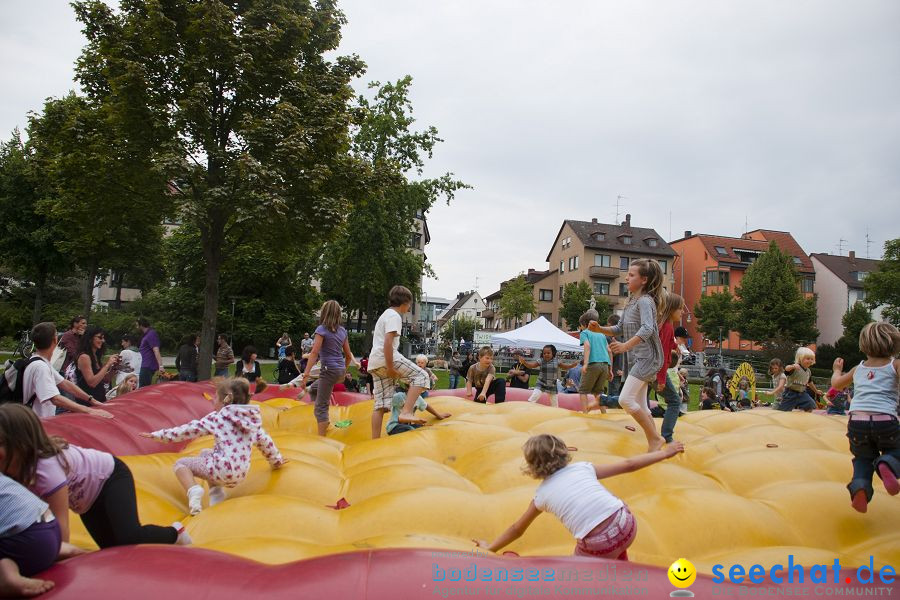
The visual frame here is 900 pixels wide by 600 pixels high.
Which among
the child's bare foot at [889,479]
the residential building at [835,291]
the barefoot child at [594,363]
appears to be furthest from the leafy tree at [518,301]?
the child's bare foot at [889,479]

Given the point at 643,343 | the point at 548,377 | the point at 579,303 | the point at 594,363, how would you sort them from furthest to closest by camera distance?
1. the point at 579,303
2. the point at 548,377
3. the point at 594,363
4. the point at 643,343

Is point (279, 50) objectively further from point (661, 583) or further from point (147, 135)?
point (661, 583)

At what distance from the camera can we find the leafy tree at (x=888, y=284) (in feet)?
136

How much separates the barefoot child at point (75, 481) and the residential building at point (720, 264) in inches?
2239

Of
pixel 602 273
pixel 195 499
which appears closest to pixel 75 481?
pixel 195 499

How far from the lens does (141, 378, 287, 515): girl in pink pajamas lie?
14.5ft

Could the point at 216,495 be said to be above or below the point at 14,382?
below

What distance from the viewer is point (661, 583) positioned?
2504mm

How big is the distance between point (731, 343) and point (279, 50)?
5205cm

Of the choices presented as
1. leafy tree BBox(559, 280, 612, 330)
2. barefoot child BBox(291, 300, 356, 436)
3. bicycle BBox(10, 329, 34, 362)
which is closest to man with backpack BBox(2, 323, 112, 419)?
barefoot child BBox(291, 300, 356, 436)

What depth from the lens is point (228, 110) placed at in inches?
601

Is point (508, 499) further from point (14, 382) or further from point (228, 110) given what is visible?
point (228, 110)

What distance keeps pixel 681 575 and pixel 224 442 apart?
3371 mm

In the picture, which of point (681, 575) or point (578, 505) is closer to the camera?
point (681, 575)
